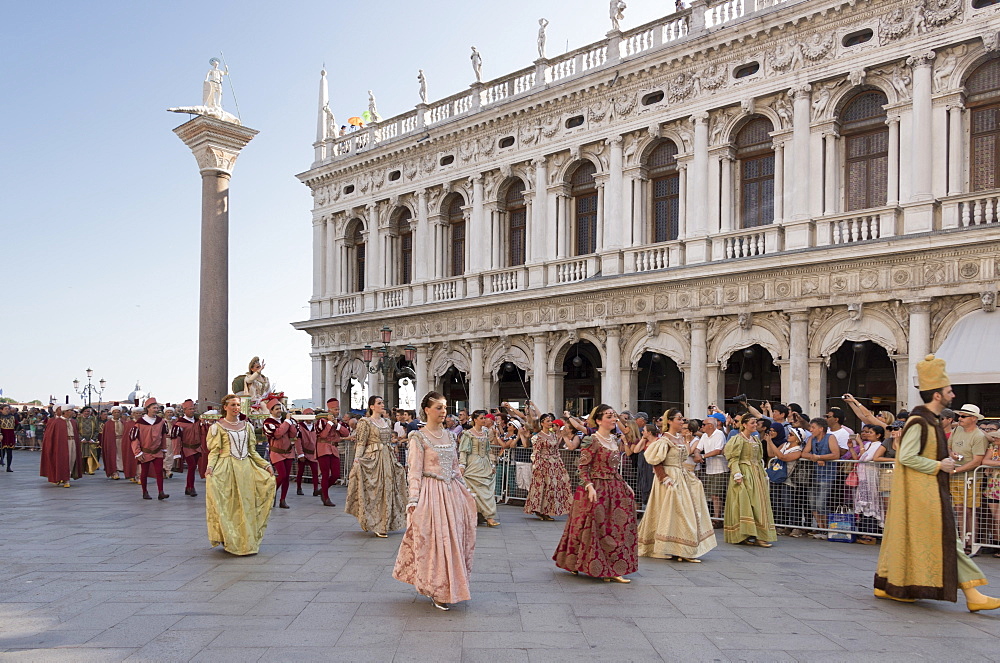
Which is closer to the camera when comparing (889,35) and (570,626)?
(570,626)

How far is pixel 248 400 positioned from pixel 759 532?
7.89 metres

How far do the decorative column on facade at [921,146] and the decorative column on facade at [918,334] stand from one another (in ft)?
4.97

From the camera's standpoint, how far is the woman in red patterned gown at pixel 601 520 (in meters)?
8.02

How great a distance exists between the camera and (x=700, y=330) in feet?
66.6

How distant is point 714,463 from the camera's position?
1183cm

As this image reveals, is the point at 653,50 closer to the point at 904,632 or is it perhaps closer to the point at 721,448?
the point at 721,448

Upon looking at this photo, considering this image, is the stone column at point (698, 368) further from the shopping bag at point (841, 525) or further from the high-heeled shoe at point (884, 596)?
the high-heeled shoe at point (884, 596)

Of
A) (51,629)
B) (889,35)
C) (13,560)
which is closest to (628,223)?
(889,35)

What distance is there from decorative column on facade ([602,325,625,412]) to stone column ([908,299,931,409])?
707 centimetres

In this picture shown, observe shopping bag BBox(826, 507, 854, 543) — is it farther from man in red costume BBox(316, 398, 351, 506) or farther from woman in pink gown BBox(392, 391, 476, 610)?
man in red costume BBox(316, 398, 351, 506)

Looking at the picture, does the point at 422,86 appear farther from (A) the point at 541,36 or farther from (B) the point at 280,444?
(B) the point at 280,444

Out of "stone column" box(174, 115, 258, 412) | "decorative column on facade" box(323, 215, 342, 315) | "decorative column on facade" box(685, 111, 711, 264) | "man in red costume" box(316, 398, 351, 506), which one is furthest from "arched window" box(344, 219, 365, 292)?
"man in red costume" box(316, 398, 351, 506)

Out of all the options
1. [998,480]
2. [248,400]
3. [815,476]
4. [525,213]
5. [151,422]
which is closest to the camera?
[998,480]

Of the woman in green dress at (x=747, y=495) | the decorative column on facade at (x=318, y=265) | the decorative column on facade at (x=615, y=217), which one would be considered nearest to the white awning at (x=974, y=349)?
the woman in green dress at (x=747, y=495)
